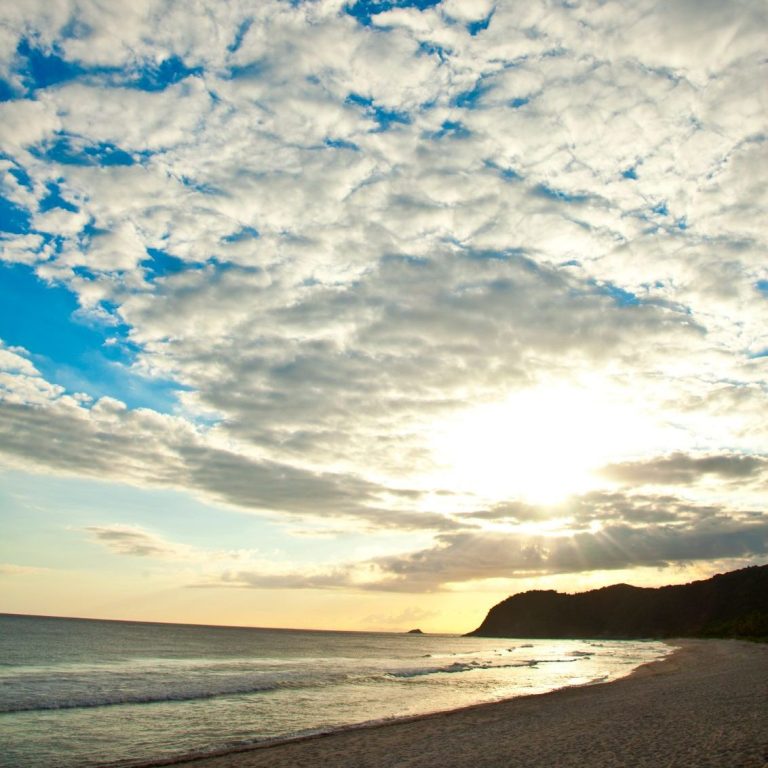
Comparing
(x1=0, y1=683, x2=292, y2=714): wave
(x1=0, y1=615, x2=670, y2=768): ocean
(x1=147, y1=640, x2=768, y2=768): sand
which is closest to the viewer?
(x1=147, y1=640, x2=768, y2=768): sand

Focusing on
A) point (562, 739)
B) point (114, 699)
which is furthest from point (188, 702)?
point (562, 739)

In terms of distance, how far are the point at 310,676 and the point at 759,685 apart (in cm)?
3284

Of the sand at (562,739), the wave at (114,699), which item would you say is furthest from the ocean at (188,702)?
the sand at (562,739)

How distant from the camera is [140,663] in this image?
2491 inches

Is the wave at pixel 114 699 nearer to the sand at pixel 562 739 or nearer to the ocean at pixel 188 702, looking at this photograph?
the ocean at pixel 188 702

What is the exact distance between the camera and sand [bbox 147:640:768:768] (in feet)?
53.0

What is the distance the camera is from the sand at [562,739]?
636 inches

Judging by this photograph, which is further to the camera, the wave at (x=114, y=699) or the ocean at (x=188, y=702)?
the wave at (x=114, y=699)

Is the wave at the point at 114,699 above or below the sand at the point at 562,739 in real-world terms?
below

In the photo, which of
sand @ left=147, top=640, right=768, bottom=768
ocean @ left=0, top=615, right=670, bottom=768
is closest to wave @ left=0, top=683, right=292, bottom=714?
ocean @ left=0, top=615, right=670, bottom=768

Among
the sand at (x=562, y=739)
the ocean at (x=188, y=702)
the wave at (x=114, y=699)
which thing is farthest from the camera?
the wave at (x=114, y=699)

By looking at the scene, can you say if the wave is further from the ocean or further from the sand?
the sand

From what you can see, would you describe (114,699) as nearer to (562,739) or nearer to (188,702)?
(188,702)

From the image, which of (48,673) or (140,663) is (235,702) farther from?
(140,663)
